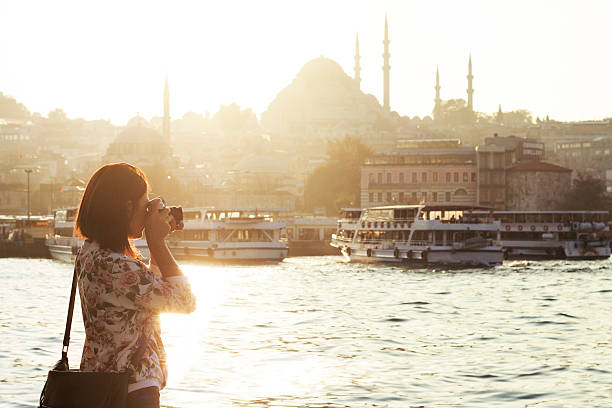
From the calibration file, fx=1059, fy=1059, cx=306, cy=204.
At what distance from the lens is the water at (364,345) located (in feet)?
41.1

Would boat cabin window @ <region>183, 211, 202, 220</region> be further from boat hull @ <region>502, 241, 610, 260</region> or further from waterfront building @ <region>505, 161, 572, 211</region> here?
waterfront building @ <region>505, 161, 572, 211</region>

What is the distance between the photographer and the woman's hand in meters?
5.38

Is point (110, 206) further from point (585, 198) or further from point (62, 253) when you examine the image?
point (585, 198)

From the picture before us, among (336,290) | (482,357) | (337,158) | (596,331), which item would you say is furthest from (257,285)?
(337,158)

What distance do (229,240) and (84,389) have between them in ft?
171

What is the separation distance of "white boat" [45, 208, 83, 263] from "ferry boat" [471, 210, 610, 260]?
872 inches

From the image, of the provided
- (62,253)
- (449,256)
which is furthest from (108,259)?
(62,253)

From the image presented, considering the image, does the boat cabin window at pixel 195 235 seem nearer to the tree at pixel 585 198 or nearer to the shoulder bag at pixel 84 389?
the tree at pixel 585 198

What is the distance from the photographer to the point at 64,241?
6188 centimetres

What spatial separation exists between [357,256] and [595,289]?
24014mm

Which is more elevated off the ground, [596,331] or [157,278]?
[157,278]

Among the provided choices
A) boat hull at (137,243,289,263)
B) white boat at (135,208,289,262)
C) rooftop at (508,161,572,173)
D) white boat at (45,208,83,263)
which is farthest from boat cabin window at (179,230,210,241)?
rooftop at (508,161,572,173)

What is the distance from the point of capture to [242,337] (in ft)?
Answer: 61.7

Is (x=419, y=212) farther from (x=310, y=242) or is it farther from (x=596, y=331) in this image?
(x=596, y=331)
